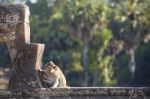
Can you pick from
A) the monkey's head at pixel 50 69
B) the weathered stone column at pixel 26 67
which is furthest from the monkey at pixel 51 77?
the weathered stone column at pixel 26 67

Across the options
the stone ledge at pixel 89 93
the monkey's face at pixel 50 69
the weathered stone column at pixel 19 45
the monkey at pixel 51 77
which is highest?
the weathered stone column at pixel 19 45

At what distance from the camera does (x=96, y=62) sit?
5197 centimetres

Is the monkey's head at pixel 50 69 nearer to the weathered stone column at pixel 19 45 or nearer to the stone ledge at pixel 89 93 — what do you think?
the weathered stone column at pixel 19 45

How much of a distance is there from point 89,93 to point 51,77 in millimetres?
1146

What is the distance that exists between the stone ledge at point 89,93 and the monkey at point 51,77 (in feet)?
1.09

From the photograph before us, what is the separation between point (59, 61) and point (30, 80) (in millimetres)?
37439

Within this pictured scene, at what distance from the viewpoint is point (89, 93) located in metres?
14.2

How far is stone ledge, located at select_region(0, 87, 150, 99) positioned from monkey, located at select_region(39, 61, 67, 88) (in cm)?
33

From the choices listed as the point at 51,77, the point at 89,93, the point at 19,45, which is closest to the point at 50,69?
the point at 51,77

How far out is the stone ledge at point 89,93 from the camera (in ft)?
46.1

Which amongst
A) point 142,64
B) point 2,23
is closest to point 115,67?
point 142,64

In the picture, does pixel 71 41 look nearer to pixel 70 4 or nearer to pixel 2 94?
pixel 70 4

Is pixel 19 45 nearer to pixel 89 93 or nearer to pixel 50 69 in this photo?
pixel 50 69

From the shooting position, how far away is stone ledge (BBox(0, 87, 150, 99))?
46.1 feet
